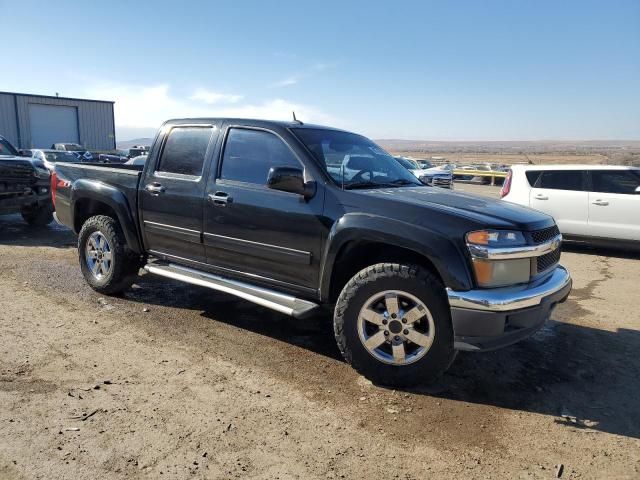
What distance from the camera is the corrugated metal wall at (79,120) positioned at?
35094 millimetres

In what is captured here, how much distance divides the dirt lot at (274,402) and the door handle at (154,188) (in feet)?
3.96

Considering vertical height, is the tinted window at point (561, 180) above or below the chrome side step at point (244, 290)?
above

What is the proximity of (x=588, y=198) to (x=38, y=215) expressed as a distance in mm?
10343

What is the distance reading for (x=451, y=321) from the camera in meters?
3.32

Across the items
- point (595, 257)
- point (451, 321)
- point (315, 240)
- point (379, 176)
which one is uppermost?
point (379, 176)

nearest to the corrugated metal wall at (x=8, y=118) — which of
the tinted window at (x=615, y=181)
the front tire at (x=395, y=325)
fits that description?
the tinted window at (x=615, y=181)

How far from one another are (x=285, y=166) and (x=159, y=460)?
2.23 m

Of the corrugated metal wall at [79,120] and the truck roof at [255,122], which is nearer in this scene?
the truck roof at [255,122]

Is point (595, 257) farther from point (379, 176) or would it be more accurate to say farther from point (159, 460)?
point (159, 460)

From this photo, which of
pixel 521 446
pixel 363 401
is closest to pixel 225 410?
pixel 363 401

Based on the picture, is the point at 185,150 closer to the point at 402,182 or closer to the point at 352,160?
the point at 352,160

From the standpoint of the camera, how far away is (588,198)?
879 cm

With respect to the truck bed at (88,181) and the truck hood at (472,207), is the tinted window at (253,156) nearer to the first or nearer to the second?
the truck hood at (472,207)

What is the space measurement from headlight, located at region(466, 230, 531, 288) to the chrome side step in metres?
1.27
